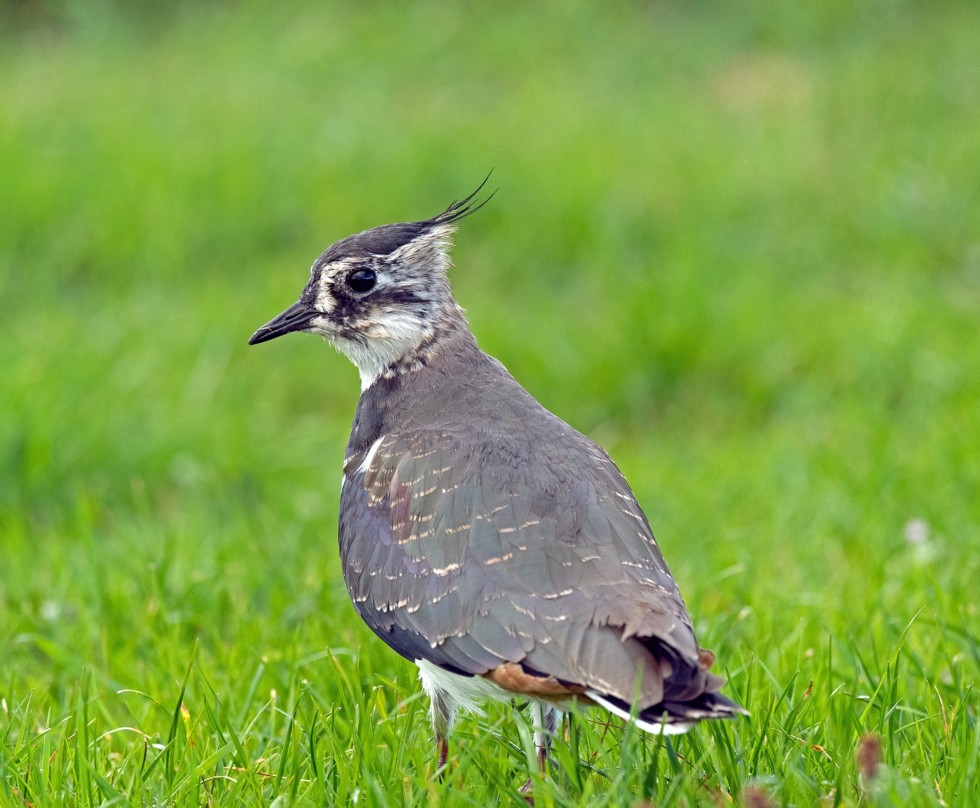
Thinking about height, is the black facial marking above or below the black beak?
above

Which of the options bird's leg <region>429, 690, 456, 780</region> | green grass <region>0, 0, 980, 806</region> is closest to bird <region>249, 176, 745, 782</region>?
bird's leg <region>429, 690, 456, 780</region>

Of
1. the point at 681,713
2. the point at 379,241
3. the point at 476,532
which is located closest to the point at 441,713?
the point at 476,532

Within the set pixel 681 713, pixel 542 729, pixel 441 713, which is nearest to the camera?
pixel 681 713

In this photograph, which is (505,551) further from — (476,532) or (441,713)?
(441,713)

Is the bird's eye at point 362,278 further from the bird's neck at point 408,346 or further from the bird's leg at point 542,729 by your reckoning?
the bird's leg at point 542,729

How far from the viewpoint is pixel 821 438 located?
24.8ft

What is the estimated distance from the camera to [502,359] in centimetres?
870

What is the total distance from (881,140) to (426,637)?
875 cm

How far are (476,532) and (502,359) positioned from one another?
15.7 feet

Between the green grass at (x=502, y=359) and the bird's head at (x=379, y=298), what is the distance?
3.34ft

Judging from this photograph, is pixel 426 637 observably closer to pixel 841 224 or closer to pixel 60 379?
pixel 60 379

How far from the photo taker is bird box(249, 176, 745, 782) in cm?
354

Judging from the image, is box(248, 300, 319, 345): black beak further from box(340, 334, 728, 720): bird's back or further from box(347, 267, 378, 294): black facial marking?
box(340, 334, 728, 720): bird's back

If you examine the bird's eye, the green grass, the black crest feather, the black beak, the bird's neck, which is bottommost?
the green grass
